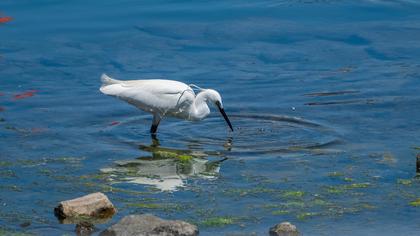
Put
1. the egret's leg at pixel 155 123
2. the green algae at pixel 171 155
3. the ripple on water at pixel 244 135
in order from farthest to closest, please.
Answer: the egret's leg at pixel 155 123 < the ripple on water at pixel 244 135 < the green algae at pixel 171 155

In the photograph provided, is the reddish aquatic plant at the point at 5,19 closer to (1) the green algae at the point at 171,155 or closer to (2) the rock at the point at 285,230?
(1) the green algae at the point at 171,155

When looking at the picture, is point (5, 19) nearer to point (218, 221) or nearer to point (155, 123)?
point (155, 123)

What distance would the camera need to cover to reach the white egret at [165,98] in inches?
442

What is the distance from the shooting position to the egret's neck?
11.3 meters

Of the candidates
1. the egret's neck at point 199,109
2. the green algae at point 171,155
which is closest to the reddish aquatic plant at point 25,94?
the egret's neck at point 199,109

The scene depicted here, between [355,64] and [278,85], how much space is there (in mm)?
1623

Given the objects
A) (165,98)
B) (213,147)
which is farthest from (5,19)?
(213,147)

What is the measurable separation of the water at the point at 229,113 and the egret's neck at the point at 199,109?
0.64 ft

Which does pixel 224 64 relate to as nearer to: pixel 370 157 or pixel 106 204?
pixel 370 157

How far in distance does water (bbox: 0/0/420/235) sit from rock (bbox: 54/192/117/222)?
0.35 ft

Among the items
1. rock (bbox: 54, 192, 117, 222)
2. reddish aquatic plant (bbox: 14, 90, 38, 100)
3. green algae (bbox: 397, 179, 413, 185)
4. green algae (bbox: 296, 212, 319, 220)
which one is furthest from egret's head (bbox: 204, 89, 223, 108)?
rock (bbox: 54, 192, 117, 222)

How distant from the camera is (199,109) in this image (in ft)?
37.1

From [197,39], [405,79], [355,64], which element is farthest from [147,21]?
[405,79]

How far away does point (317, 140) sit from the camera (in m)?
10.7
